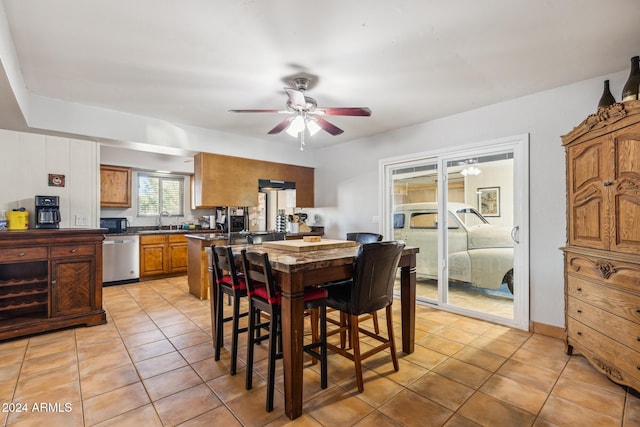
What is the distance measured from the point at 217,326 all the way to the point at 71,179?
2744 mm

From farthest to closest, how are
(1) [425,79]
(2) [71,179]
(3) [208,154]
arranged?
(3) [208,154] → (2) [71,179] → (1) [425,79]

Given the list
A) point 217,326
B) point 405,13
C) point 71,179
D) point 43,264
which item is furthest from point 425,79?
point 43,264

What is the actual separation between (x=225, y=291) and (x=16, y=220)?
2538mm

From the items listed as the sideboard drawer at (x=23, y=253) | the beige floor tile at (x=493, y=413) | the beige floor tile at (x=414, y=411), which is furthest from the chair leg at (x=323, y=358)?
the sideboard drawer at (x=23, y=253)

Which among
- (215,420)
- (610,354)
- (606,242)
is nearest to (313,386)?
(215,420)

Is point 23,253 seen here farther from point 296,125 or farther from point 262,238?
point 296,125

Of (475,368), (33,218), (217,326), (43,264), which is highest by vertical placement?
(33,218)

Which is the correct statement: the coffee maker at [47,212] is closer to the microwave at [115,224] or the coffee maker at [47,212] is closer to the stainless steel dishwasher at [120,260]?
the stainless steel dishwasher at [120,260]

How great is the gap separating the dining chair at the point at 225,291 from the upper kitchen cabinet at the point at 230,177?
1.97m

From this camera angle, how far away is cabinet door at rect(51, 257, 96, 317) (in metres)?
2.98

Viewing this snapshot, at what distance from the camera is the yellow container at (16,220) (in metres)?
3.07

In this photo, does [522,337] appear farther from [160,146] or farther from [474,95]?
[160,146]

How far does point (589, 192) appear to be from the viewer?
2.27 m

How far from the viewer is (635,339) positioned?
73.0 inches
